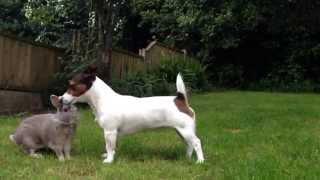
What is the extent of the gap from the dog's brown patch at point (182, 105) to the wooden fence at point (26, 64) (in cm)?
613

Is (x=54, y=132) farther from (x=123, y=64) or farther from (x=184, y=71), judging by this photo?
(x=184, y=71)

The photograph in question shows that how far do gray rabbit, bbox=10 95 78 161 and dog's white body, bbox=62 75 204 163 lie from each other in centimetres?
18

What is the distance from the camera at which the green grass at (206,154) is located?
6500mm

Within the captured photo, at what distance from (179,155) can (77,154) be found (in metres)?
1.22

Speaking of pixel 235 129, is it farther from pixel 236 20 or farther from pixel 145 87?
pixel 236 20

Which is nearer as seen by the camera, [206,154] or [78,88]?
[78,88]

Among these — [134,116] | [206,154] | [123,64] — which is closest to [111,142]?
[134,116]

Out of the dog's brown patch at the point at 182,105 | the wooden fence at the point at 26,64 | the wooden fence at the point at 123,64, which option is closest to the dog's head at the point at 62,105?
the dog's brown patch at the point at 182,105

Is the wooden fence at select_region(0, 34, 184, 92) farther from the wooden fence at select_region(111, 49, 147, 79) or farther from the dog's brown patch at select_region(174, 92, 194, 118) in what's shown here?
the dog's brown patch at select_region(174, 92, 194, 118)

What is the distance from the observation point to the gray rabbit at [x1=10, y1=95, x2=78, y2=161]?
762 centimetres

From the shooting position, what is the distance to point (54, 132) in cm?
762

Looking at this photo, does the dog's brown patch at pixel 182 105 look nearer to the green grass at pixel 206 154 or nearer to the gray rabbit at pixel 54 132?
the green grass at pixel 206 154

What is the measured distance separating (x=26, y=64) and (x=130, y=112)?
258 inches

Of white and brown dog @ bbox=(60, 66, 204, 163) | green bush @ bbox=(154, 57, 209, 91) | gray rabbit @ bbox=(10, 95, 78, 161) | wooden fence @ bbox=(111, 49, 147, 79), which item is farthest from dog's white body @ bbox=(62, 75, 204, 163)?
green bush @ bbox=(154, 57, 209, 91)
